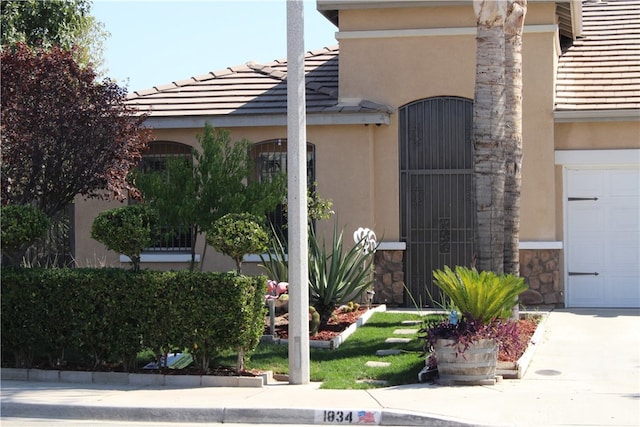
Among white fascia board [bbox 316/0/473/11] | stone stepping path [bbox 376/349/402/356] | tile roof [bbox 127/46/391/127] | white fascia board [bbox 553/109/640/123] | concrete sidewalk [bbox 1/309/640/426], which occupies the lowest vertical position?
concrete sidewalk [bbox 1/309/640/426]

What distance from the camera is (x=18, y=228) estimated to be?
463 inches

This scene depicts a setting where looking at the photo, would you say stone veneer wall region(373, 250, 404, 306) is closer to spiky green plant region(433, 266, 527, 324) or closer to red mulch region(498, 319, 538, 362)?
red mulch region(498, 319, 538, 362)

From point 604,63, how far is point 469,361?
10088 millimetres

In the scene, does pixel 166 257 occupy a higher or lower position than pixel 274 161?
lower

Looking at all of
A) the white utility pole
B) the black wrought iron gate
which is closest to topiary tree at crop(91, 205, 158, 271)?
the white utility pole

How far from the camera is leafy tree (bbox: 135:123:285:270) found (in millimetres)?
14750

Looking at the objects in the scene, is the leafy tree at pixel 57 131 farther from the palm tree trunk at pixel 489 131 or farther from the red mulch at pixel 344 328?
the palm tree trunk at pixel 489 131

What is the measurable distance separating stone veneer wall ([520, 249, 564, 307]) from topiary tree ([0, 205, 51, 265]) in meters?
8.95

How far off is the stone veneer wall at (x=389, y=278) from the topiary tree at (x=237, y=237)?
249 inches

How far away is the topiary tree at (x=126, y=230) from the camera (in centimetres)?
1143

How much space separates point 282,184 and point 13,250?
187 inches

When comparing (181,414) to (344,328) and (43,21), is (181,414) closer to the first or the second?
(344,328)

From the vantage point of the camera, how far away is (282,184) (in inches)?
603

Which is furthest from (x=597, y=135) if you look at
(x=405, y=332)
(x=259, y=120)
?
(x=259, y=120)
